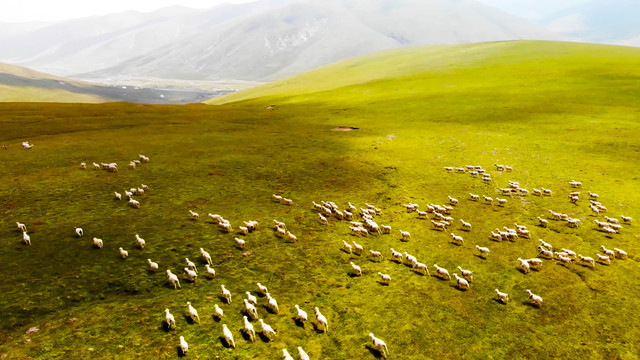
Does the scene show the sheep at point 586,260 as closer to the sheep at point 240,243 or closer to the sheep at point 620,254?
the sheep at point 620,254

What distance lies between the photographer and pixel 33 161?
36031mm

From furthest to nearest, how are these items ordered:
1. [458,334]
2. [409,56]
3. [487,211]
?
[409,56] → [487,211] → [458,334]

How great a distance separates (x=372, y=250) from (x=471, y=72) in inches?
4578

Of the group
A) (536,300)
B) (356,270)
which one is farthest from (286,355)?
(536,300)

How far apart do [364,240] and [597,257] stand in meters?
15.3

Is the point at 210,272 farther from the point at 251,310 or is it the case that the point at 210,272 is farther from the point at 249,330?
the point at 249,330

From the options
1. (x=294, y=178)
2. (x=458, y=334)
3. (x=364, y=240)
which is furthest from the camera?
(x=294, y=178)

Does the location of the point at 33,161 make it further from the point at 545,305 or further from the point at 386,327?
the point at 545,305

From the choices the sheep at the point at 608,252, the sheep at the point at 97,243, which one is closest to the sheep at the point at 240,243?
the sheep at the point at 97,243

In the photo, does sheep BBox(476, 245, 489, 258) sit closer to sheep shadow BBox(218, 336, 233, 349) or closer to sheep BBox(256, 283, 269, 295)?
sheep BBox(256, 283, 269, 295)

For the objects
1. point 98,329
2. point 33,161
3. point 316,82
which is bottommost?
point 98,329

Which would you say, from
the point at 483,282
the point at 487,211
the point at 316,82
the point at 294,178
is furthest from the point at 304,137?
the point at 316,82

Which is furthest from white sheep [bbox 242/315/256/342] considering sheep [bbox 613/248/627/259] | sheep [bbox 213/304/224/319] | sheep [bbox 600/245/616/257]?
sheep [bbox 613/248/627/259]

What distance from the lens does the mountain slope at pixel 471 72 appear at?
96.4 meters
